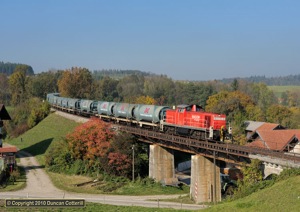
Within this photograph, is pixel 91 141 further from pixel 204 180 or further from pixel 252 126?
pixel 252 126

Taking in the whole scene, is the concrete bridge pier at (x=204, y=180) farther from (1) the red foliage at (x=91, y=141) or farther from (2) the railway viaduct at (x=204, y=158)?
(1) the red foliage at (x=91, y=141)

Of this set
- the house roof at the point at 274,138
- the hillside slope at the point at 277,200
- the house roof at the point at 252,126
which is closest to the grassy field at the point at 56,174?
the house roof at the point at 274,138

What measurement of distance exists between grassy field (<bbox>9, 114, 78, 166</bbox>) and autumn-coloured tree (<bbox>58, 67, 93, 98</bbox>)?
37.8 meters

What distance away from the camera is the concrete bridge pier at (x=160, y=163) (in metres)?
55.6

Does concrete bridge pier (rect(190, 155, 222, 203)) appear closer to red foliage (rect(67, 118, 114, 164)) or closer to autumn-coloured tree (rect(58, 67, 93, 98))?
red foliage (rect(67, 118, 114, 164))

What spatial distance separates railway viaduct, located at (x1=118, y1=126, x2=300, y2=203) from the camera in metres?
36.9

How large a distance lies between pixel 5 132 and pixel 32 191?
75.1 meters

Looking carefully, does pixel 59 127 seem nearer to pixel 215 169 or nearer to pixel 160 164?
pixel 160 164

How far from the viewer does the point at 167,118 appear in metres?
57.3

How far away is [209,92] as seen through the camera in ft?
527

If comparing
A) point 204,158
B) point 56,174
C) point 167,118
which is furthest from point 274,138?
point 56,174

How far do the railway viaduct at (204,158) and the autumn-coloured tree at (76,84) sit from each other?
84.5 m

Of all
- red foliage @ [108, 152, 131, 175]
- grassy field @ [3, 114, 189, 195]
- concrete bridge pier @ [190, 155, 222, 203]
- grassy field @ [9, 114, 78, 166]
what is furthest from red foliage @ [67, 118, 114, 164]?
concrete bridge pier @ [190, 155, 222, 203]

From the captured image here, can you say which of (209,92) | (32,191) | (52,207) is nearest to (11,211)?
(52,207)
